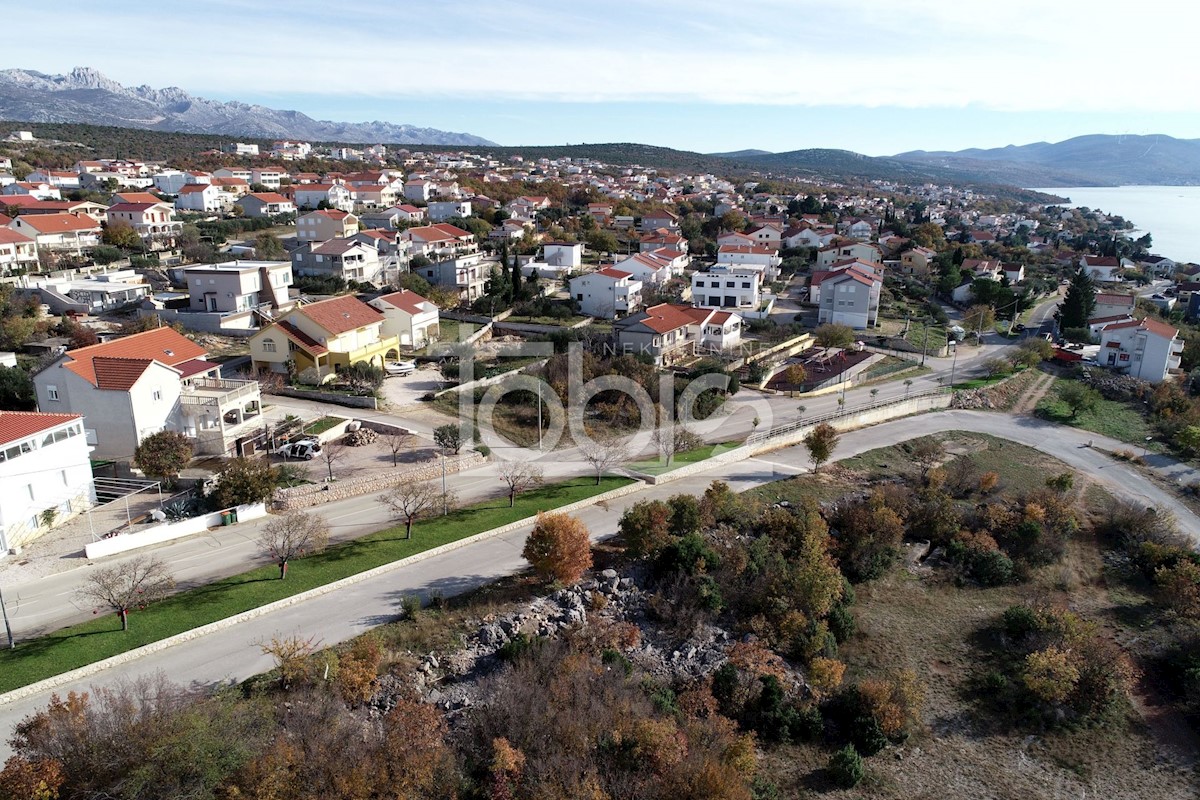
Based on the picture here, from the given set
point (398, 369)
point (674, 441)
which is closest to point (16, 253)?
point (398, 369)

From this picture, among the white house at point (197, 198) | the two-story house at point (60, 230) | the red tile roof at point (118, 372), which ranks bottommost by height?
the red tile roof at point (118, 372)

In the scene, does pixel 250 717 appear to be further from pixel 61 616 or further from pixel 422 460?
pixel 422 460

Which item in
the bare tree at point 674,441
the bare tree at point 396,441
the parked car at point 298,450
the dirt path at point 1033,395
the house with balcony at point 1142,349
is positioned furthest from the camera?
the house with balcony at point 1142,349

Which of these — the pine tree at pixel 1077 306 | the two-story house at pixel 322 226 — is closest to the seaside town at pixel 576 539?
the pine tree at pixel 1077 306

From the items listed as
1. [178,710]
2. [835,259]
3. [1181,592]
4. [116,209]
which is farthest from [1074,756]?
[116,209]

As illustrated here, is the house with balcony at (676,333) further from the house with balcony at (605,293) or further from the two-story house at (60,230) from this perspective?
the two-story house at (60,230)
